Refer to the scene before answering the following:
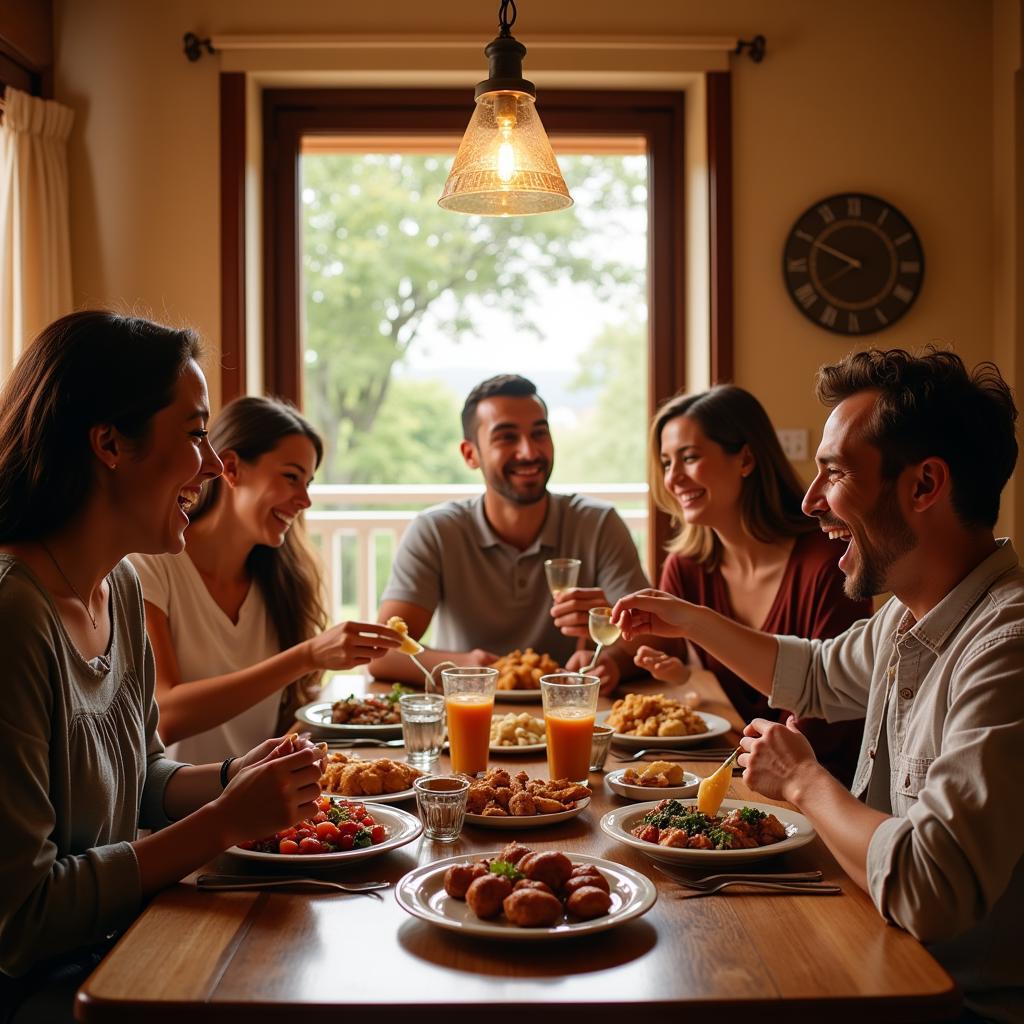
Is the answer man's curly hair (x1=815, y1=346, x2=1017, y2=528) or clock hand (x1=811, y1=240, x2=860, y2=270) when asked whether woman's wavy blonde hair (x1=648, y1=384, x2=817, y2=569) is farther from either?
clock hand (x1=811, y1=240, x2=860, y2=270)

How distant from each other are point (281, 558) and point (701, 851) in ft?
5.20

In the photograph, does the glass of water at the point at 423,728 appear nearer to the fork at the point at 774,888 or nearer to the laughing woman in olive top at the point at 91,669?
the laughing woman in olive top at the point at 91,669

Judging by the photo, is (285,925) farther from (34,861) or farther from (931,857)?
(931,857)

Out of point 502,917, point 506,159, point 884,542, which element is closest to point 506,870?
point 502,917

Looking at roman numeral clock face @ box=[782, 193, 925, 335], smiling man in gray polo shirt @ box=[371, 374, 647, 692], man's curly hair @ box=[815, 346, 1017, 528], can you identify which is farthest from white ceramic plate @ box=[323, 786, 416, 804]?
roman numeral clock face @ box=[782, 193, 925, 335]

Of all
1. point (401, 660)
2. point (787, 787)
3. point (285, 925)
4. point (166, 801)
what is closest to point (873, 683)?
point (787, 787)

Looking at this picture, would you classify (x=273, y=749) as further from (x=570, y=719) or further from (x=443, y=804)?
(x=570, y=719)

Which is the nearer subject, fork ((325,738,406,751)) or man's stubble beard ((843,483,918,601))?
man's stubble beard ((843,483,918,601))

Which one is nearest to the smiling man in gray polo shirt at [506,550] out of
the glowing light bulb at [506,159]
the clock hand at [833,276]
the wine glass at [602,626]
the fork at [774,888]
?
the wine glass at [602,626]

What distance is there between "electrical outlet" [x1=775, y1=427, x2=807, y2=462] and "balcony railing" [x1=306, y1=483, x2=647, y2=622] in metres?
0.88

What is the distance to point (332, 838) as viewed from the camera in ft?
4.82

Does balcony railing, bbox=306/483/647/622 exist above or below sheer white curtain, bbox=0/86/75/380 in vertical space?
below

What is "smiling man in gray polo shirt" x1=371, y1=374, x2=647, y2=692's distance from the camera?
317 cm

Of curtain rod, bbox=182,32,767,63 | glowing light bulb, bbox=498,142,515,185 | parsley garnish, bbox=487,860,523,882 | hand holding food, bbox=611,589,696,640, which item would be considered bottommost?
parsley garnish, bbox=487,860,523,882
